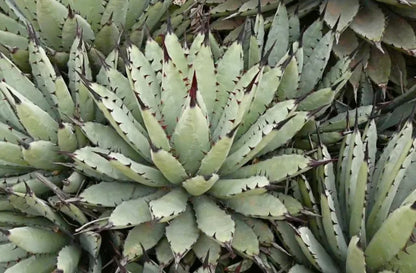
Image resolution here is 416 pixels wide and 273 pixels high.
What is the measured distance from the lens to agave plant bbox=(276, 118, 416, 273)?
1.65m

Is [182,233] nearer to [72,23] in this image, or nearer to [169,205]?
[169,205]

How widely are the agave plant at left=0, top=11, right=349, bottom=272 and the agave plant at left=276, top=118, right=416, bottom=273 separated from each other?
12cm

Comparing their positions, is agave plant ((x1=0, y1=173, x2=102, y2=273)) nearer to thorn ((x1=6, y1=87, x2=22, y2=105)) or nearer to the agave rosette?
the agave rosette

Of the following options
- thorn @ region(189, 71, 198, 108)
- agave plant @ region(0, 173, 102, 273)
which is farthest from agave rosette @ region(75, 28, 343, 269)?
agave plant @ region(0, 173, 102, 273)

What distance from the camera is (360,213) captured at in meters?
1.74

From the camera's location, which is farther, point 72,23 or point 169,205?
point 72,23

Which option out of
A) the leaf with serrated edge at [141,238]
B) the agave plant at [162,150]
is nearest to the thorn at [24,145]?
the agave plant at [162,150]

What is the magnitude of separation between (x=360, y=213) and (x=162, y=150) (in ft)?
2.01

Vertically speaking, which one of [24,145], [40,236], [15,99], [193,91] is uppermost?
[193,91]

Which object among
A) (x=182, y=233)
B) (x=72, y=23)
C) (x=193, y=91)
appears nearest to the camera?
(x=193, y=91)

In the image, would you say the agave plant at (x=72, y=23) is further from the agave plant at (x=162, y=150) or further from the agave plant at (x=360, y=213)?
the agave plant at (x=360, y=213)

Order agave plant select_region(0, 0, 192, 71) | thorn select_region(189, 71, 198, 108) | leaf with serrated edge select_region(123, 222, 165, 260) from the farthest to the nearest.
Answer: agave plant select_region(0, 0, 192, 71), leaf with serrated edge select_region(123, 222, 165, 260), thorn select_region(189, 71, 198, 108)

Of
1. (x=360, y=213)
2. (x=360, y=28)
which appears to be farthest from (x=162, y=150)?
(x=360, y=28)

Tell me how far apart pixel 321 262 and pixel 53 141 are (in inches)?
37.3
